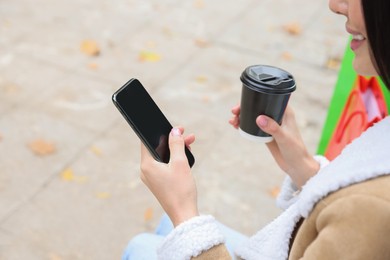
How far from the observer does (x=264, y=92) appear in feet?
4.71

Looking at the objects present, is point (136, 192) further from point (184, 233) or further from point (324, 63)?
point (324, 63)

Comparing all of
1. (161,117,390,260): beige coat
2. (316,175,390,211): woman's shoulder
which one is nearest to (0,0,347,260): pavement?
(161,117,390,260): beige coat

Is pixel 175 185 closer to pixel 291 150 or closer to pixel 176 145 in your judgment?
pixel 176 145

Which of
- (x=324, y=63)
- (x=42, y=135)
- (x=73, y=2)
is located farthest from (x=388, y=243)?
(x=73, y=2)

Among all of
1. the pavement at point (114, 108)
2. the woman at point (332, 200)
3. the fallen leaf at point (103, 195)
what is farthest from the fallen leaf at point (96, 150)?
the woman at point (332, 200)

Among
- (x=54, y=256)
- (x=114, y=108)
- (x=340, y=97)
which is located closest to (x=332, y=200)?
(x=340, y=97)

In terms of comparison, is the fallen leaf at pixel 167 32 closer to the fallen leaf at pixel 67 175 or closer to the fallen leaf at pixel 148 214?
the fallen leaf at pixel 67 175

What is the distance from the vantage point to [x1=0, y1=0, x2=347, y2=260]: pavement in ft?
8.62

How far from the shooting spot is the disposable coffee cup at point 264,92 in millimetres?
1442

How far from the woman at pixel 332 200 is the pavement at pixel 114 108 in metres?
1.25

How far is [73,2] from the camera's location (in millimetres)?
4582

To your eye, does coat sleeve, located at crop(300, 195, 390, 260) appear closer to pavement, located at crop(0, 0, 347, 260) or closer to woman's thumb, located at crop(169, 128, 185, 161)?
woman's thumb, located at crop(169, 128, 185, 161)

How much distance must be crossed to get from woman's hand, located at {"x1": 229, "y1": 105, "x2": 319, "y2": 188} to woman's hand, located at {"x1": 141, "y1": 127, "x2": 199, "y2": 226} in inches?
12.5

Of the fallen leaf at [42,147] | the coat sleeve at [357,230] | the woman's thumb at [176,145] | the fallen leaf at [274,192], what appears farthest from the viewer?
the fallen leaf at [42,147]
